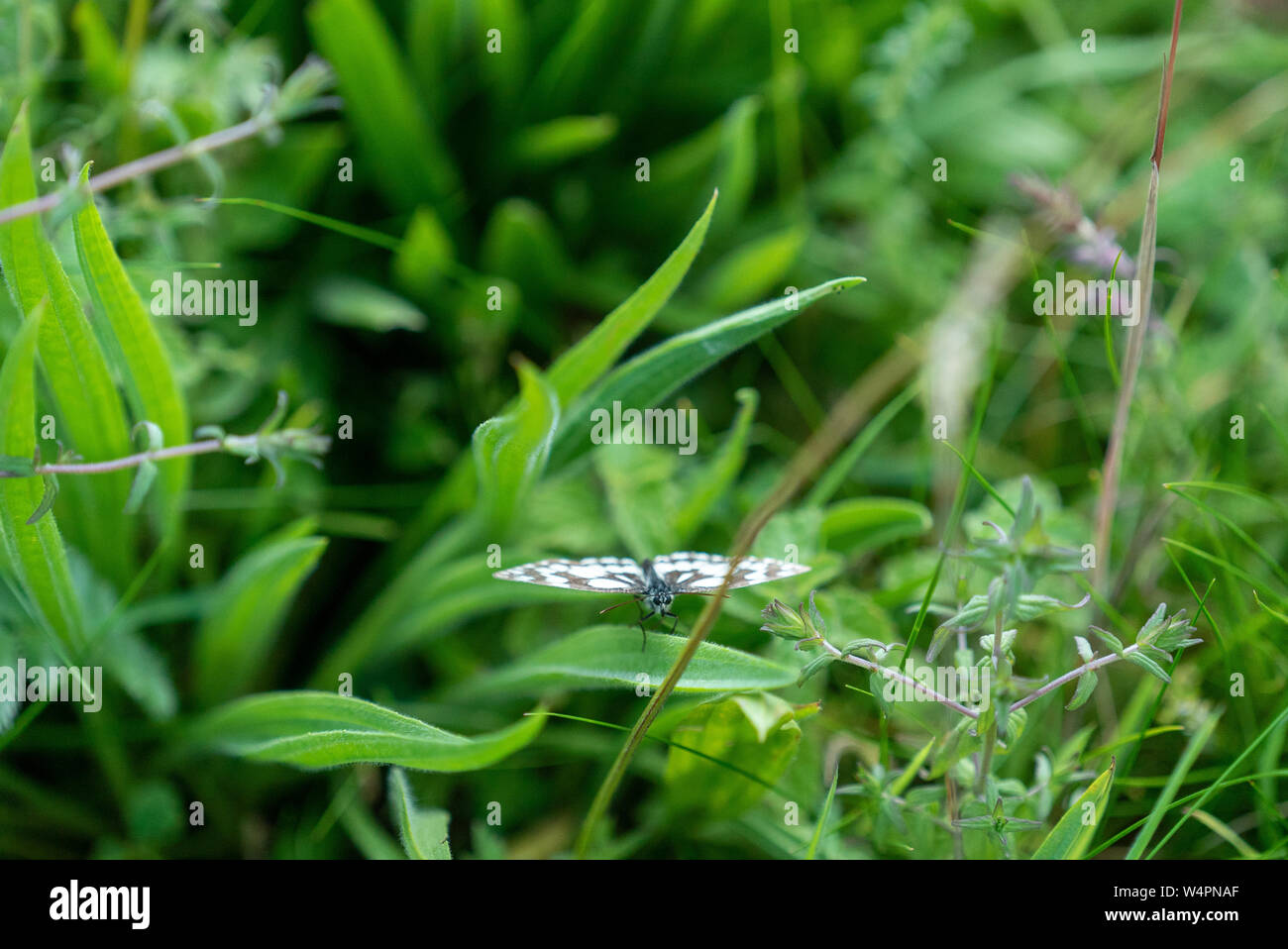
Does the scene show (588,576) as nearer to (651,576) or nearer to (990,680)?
(651,576)

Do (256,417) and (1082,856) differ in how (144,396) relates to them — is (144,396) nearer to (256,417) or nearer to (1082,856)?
(256,417)

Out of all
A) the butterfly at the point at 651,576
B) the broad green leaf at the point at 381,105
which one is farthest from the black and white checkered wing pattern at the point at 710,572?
the broad green leaf at the point at 381,105

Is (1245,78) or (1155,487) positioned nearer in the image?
(1155,487)

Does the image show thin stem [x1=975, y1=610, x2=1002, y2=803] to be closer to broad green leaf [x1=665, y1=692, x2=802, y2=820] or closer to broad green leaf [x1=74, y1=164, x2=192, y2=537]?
broad green leaf [x1=665, y1=692, x2=802, y2=820]

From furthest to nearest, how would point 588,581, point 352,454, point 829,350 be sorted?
point 829,350, point 352,454, point 588,581

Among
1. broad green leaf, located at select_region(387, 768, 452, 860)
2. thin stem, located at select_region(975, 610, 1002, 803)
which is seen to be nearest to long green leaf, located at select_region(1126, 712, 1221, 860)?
thin stem, located at select_region(975, 610, 1002, 803)

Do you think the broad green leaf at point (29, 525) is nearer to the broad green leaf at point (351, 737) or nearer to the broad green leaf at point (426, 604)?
the broad green leaf at point (351, 737)
